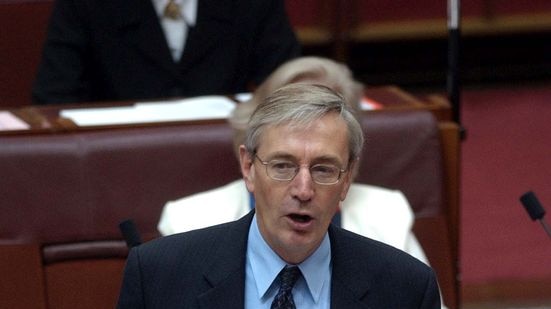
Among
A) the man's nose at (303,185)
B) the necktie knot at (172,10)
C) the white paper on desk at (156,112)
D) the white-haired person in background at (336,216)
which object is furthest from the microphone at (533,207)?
the necktie knot at (172,10)

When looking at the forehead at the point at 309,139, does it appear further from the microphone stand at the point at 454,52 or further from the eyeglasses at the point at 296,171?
the microphone stand at the point at 454,52

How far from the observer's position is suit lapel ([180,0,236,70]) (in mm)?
3461

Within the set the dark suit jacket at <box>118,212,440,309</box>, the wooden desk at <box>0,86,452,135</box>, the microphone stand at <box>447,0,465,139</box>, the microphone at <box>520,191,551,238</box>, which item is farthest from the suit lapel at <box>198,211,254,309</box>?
the microphone stand at <box>447,0,465,139</box>

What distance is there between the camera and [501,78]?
5969 millimetres

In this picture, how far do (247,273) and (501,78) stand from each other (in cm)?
421

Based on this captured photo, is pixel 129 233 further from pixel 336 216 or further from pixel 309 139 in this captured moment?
pixel 309 139

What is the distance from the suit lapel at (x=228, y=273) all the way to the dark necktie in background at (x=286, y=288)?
2.1 inches

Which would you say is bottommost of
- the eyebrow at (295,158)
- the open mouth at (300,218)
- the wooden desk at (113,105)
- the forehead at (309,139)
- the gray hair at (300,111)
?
the open mouth at (300,218)

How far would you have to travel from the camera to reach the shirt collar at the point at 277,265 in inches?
74.4

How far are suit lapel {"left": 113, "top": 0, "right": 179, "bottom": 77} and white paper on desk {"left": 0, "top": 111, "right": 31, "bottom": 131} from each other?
50 centimetres

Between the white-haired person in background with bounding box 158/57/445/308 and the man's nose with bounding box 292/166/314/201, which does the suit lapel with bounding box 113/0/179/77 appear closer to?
the white-haired person in background with bounding box 158/57/445/308

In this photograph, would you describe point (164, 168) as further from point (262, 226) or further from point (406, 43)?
point (406, 43)

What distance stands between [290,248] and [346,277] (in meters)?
0.10

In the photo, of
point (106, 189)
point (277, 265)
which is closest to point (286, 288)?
point (277, 265)
